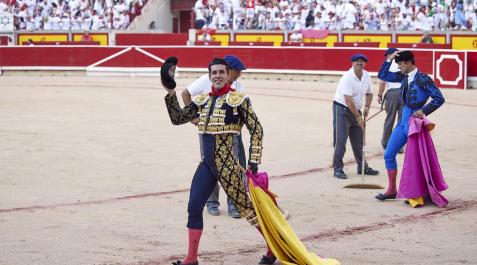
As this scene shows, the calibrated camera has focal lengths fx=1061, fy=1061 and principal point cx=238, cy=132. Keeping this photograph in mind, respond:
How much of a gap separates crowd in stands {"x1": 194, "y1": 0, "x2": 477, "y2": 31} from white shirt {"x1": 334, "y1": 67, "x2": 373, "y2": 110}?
16518 mm

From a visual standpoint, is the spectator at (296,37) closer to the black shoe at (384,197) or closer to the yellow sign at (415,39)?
the yellow sign at (415,39)

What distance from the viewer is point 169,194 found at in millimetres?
9906

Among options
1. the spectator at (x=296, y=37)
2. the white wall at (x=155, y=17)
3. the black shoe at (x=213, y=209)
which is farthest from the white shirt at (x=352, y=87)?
the white wall at (x=155, y=17)

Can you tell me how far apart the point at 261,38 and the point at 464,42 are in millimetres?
6399

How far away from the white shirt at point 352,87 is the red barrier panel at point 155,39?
20.1 metres

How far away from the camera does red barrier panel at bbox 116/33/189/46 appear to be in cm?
3064

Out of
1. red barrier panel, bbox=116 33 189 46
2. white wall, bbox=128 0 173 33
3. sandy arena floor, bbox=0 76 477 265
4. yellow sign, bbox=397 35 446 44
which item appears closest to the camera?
sandy arena floor, bbox=0 76 477 265

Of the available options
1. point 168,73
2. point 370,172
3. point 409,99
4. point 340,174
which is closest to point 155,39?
point 370,172

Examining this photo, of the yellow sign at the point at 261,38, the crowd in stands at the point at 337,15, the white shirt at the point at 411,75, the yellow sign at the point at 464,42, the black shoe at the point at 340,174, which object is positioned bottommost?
the black shoe at the point at 340,174

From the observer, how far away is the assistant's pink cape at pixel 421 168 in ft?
30.1

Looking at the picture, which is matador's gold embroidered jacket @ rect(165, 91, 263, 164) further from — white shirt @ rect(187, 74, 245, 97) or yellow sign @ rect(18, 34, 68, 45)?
yellow sign @ rect(18, 34, 68, 45)

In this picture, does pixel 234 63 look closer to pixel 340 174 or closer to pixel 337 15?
pixel 340 174

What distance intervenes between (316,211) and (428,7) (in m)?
19.6

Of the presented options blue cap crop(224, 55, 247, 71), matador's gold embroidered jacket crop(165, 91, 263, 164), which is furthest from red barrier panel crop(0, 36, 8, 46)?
matador's gold embroidered jacket crop(165, 91, 263, 164)
